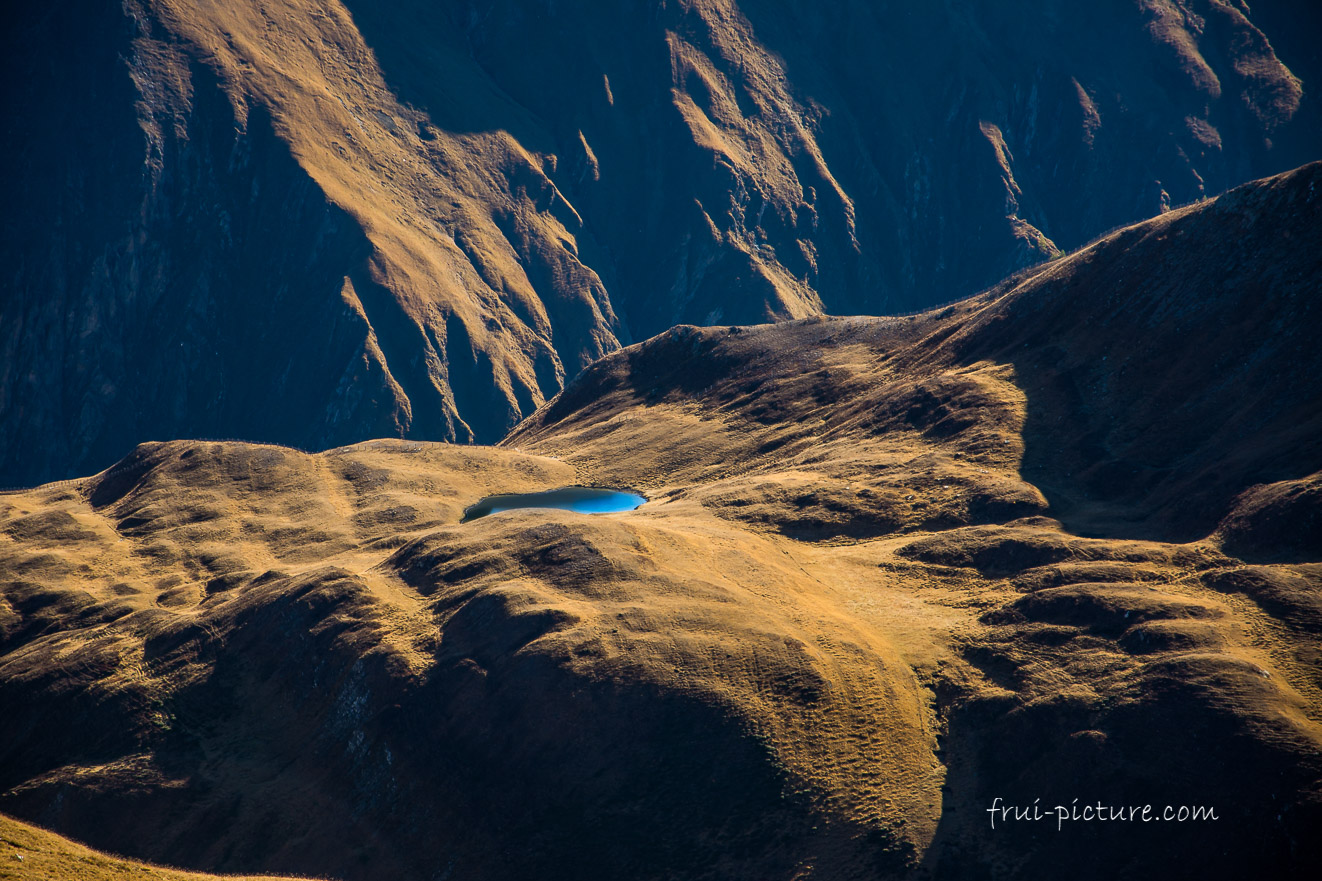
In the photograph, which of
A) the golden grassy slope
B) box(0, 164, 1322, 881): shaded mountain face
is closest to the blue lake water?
box(0, 164, 1322, 881): shaded mountain face

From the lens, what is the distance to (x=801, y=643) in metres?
55.5

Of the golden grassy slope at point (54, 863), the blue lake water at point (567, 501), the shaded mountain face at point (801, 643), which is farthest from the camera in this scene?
the blue lake water at point (567, 501)

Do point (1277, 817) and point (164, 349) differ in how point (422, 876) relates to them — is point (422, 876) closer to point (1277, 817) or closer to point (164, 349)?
point (1277, 817)

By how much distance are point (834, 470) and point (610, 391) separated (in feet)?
180

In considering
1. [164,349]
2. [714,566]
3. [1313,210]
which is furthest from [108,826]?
[164,349]

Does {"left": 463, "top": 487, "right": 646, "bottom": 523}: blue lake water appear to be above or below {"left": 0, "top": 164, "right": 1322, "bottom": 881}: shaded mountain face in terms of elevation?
above

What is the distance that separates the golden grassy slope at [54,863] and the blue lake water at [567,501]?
50689 mm

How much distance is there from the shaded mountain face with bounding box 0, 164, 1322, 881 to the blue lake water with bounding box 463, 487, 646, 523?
4104mm

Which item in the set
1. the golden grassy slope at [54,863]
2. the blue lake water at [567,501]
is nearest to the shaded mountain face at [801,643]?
the blue lake water at [567,501]

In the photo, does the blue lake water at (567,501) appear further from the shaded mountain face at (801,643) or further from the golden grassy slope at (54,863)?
the golden grassy slope at (54,863)

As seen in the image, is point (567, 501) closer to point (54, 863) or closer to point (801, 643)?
point (801, 643)

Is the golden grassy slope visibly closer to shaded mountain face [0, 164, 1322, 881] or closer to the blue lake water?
shaded mountain face [0, 164, 1322, 881]

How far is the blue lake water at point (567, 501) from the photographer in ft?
308

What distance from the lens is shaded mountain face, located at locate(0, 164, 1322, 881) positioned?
154ft
